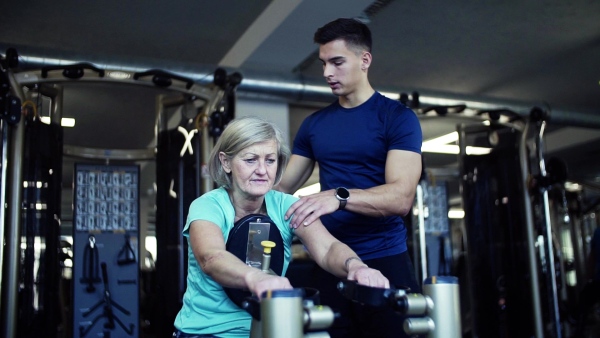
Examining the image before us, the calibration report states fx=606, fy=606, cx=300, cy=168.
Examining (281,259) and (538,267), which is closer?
(281,259)

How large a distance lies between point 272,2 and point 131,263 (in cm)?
266

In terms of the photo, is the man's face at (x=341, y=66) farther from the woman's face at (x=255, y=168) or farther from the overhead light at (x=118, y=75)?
the overhead light at (x=118, y=75)

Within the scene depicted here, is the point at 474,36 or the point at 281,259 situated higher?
the point at 474,36

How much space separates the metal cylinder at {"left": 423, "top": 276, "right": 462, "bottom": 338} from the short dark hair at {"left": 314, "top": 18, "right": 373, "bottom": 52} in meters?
1.06

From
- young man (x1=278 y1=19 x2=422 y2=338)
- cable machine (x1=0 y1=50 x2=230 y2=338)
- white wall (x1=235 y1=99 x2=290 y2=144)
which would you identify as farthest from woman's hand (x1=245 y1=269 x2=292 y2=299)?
white wall (x1=235 y1=99 x2=290 y2=144)

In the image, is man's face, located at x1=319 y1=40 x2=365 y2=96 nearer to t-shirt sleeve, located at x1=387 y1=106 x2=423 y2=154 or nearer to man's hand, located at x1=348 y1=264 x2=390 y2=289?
t-shirt sleeve, located at x1=387 y1=106 x2=423 y2=154

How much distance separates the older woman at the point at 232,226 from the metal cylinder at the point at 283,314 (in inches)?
11.7

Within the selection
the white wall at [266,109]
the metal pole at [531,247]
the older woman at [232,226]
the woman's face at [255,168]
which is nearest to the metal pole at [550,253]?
the metal pole at [531,247]

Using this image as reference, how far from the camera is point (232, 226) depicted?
163 centimetres

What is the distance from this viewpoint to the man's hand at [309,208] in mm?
1661

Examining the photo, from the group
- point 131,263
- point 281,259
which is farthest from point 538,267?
point 281,259

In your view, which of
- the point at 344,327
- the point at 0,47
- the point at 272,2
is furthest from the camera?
the point at 272,2

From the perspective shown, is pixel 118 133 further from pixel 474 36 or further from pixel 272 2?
pixel 474 36

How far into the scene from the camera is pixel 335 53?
211 cm
